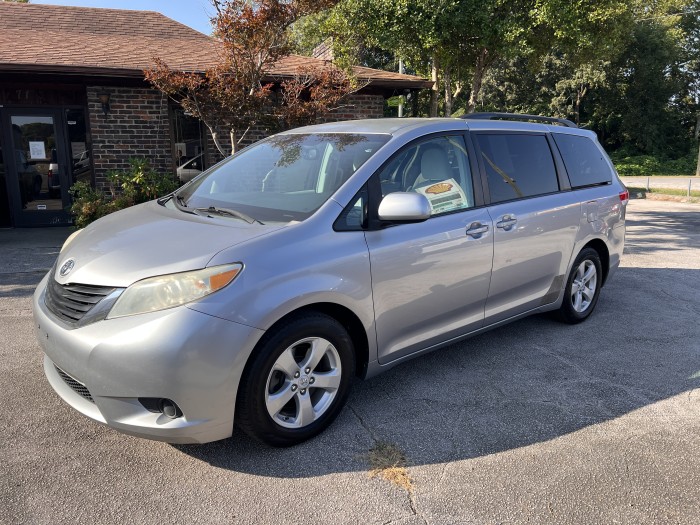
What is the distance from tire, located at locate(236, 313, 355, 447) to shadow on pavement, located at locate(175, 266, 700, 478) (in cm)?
15

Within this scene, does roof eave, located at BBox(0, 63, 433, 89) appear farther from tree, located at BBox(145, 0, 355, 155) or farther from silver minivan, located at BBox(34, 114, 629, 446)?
silver minivan, located at BBox(34, 114, 629, 446)

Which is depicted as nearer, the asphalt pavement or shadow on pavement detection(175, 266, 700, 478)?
shadow on pavement detection(175, 266, 700, 478)

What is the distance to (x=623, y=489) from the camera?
2691 millimetres

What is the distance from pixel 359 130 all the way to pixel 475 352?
193 centimetres

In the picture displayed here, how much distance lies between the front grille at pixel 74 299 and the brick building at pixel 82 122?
7.35m

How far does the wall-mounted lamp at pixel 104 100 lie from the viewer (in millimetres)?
9727

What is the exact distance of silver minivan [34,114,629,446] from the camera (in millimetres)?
2574

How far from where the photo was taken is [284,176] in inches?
143

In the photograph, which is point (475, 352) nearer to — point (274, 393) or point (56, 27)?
point (274, 393)

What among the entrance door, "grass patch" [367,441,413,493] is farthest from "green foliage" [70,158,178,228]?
"grass patch" [367,441,413,493]

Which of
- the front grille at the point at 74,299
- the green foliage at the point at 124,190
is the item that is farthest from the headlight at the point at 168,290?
the green foliage at the point at 124,190

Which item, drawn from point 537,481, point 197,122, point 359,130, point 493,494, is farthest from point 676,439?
point 197,122

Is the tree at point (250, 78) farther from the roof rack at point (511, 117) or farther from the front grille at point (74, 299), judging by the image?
the front grille at point (74, 299)

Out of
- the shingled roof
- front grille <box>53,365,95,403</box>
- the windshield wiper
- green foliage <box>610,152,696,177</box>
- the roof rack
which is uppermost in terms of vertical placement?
the shingled roof
